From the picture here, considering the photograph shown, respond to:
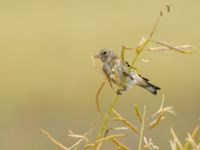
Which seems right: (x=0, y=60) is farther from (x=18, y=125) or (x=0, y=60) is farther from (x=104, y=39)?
(x=18, y=125)

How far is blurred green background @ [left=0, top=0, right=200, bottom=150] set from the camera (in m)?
10.8

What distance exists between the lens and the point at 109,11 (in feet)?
53.4

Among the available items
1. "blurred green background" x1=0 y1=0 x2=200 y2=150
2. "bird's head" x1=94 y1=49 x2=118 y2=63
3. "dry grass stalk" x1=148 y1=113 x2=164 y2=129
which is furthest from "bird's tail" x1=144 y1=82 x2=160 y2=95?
"blurred green background" x1=0 y1=0 x2=200 y2=150

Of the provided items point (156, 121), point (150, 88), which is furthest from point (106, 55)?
point (156, 121)

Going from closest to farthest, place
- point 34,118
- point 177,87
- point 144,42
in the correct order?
point 144,42
point 34,118
point 177,87

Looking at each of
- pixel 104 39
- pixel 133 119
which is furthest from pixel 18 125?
pixel 104 39

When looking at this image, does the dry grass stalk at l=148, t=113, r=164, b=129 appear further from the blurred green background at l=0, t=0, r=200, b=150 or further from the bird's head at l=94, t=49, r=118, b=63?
the blurred green background at l=0, t=0, r=200, b=150

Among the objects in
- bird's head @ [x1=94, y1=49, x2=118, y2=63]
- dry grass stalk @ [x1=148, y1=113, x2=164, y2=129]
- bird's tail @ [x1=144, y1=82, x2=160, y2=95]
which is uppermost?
dry grass stalk @ [x1=148, y1=113, x2=164, y2=129]

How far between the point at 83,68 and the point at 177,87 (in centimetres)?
126

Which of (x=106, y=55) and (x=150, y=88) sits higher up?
(x=106, y=55)

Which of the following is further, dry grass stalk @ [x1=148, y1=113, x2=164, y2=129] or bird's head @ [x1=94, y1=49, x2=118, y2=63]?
bird's head @ [x1=94, y1=49, x2=118, y2=63]

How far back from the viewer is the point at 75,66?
12953 mm

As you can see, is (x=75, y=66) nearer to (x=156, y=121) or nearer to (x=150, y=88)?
(x=150, y=88)

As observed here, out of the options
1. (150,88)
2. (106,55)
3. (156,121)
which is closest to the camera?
(156,121)
